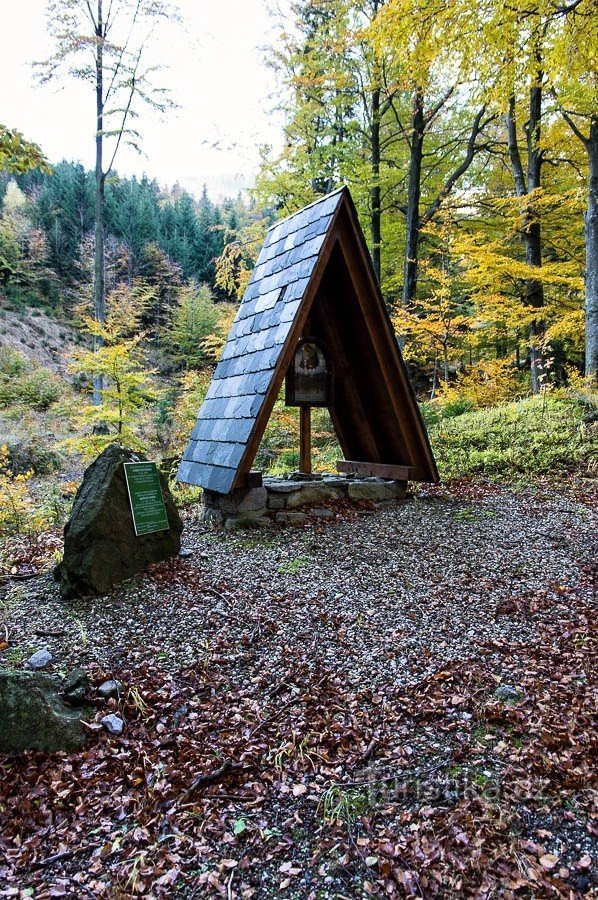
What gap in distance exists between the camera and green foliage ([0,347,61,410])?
596 inches

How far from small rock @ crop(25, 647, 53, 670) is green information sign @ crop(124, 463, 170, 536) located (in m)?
1.21

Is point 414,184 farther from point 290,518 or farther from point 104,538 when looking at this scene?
point 104,538

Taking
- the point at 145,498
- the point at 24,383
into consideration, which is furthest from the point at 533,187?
the point at 24,383

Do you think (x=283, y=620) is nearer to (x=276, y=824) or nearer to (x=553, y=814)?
(x=276, y=824)

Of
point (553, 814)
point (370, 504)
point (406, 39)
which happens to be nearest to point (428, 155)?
point (406, 39)

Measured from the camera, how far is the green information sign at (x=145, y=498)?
395cm

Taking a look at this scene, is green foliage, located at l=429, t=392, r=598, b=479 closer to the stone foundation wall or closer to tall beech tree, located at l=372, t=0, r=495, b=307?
the stone foundation wall

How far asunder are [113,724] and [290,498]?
11.2 ft

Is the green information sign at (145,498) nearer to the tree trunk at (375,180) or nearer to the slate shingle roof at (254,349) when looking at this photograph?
the slate shingle roof at (254,349)

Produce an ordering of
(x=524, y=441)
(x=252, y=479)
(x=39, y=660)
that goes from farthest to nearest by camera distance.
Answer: (x=524, y=441) < (x=252, y=479) < (x=39, y=660)

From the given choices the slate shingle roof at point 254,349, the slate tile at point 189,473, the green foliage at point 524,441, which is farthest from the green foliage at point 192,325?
the slate tile at point 189,473

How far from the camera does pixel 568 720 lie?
2293mm

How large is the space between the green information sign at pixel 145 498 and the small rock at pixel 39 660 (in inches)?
47.5

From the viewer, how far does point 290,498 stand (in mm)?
5605
